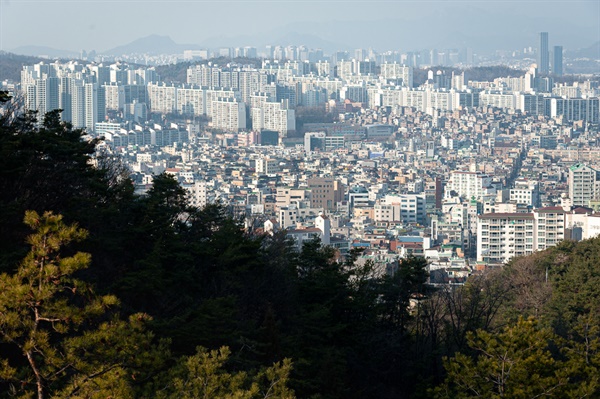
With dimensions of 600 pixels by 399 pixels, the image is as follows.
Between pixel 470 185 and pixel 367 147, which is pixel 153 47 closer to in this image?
pixel 367 147

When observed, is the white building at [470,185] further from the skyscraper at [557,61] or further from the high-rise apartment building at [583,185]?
the skyscraper at [557,61]

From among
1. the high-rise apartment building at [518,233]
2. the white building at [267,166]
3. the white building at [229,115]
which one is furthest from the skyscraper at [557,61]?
the high-rise apartment building at [518,233]

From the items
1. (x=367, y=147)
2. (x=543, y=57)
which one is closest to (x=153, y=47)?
(x=543, y=57)

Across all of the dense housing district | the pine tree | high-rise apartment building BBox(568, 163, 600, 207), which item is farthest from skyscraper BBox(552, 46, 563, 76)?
the pine tree

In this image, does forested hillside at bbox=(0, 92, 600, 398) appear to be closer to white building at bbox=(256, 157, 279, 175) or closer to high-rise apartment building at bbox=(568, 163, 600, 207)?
high-rise apartment building at bbox=(568, 163, 600, 207)

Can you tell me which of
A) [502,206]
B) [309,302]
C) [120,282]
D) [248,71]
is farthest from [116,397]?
[248,71]
